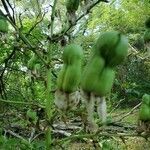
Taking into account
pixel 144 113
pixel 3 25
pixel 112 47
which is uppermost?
pixel 3 25

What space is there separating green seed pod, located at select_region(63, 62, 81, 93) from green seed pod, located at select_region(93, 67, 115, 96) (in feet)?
0.27

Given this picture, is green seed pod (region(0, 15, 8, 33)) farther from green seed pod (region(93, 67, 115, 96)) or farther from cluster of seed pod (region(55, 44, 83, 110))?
green seed pod (region(93, 67, 115, 96))

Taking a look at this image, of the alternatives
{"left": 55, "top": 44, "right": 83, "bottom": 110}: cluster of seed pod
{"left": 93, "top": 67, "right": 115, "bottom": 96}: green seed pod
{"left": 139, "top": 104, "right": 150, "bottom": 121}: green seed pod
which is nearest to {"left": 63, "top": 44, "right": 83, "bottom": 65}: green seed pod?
{"left": 55, "top": 44, "right": 83, "bottom": 110}: cluster of seed pod

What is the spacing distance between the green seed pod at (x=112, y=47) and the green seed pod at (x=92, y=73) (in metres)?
0.02

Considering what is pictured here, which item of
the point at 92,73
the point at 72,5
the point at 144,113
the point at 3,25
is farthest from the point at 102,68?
the point at 3,25

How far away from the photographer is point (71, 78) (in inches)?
51.8

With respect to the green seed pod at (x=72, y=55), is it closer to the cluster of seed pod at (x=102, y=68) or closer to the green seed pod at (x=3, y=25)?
the cluster of seed pod at (x=102, y=68)

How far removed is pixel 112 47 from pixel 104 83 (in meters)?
0.09

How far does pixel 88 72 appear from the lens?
126cm

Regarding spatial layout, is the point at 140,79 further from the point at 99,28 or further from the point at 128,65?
the point at 99,28

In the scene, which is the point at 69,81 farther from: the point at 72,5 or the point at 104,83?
the point at 72,5

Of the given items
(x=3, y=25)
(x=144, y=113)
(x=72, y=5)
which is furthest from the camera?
(x=3, y=25)

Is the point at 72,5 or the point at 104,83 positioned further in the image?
the point at 72,5

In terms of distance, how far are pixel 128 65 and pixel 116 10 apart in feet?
11.1
